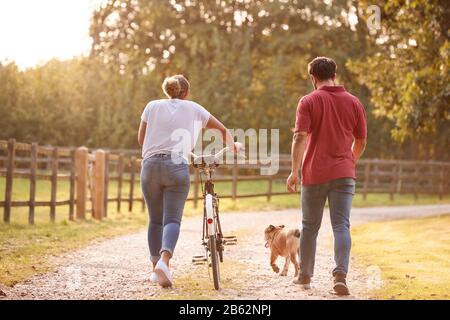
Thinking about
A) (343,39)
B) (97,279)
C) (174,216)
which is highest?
(343,39)

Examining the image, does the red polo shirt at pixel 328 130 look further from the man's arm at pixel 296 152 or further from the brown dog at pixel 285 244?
the brown dog at pixel 285 244

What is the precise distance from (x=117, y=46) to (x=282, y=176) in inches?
465

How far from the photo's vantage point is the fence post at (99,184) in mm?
15180

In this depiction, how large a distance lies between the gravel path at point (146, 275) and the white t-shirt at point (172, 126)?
1.16m

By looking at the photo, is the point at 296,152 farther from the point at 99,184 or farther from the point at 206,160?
the point at 99,184

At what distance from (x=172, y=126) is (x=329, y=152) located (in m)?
1.33

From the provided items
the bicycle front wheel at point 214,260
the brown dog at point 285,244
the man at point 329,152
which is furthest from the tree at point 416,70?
the bicycle front wheel at point 214,260

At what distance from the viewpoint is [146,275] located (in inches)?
304

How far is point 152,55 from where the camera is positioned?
32.8m

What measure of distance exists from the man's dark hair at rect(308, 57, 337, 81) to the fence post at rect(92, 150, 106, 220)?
29.8 ft
